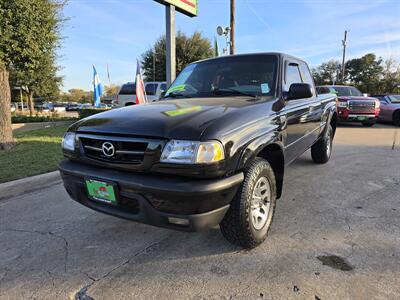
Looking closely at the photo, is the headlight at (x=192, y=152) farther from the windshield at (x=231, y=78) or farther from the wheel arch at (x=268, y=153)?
the windshield at (x=231, y=78)

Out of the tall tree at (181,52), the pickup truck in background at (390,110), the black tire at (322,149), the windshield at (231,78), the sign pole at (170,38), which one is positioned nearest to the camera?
the windshield at (231,78)

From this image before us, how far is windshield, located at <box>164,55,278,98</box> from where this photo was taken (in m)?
3.11

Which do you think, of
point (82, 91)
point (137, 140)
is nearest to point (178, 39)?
point (137, 140)

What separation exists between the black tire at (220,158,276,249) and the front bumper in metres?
0.12

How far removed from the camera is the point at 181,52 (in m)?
24.9

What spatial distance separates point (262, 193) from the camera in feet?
8.45

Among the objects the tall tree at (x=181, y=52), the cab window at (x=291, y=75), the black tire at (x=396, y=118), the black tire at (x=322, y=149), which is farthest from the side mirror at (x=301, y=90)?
the tall tree at (x=181, y=52)

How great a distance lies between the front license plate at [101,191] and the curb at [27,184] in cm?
236

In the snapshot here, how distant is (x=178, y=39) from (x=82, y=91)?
71190 mm

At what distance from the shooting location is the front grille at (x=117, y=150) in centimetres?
206

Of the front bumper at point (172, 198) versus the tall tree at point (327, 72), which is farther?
the tall tree at point (327, 72)

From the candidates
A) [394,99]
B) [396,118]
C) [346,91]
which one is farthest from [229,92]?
[394,99]

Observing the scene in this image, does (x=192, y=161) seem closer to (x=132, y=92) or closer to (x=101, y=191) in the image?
(x=101, y=191)

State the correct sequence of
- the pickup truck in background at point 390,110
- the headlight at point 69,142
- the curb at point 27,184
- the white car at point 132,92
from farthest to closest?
the white car at point 132,92
the pickup truck in background at point 390,110
the curb at point 27,184
the headlight at point 69,142
